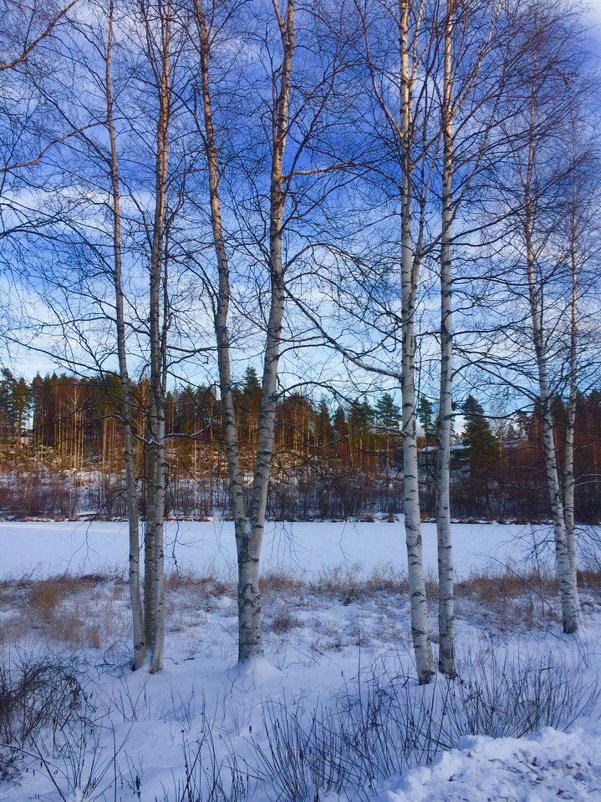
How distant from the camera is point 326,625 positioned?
10359 mm

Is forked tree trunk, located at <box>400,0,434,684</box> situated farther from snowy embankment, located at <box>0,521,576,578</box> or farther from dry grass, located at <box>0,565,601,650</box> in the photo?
snowy embankment, located at <box>0,521,576,578</box>

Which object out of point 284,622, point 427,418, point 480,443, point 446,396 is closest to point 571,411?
point 427,418

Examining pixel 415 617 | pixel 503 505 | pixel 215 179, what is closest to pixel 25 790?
pixel 415 617

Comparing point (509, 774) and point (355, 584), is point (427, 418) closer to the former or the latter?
point (509, 774)

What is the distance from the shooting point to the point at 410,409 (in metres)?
5.50

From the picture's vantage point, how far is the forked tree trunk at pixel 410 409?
202 inches

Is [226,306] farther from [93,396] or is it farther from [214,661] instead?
[214,661]

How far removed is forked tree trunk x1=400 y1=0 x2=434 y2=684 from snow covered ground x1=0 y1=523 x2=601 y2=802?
20.4 inches

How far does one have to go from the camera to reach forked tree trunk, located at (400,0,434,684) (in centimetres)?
513

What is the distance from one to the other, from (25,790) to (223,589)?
9.34 metres

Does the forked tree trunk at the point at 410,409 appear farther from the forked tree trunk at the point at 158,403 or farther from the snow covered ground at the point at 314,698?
the forked tree trunk at the point at 158,403

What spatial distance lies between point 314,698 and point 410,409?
2.90 meters

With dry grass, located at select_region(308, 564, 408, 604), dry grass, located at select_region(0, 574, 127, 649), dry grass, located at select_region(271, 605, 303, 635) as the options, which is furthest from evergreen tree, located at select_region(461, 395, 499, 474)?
dry grass, located at select_region(0, 574, 127, 649)

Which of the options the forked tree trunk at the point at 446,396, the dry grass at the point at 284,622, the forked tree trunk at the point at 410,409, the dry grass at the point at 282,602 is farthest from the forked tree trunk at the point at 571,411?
the dry grass at the point at 284,622
